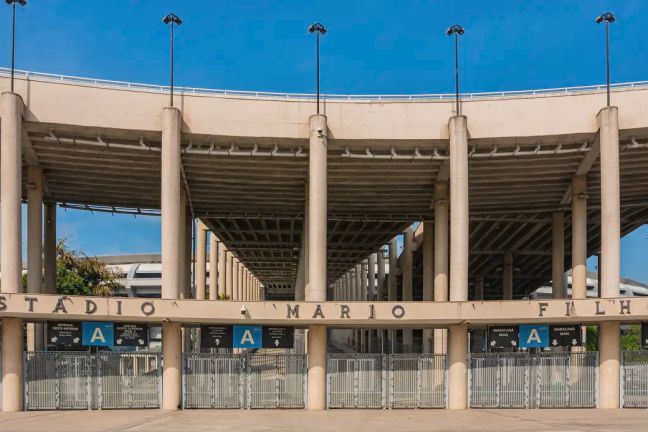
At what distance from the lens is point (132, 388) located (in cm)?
2822

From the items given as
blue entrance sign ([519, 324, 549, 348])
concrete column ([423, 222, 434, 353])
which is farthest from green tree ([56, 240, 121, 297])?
blue entrance sign ([519, 324, 549, 348])

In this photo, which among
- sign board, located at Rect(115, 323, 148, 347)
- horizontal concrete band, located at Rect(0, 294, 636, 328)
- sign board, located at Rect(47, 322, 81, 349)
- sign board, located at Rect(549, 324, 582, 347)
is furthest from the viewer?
sign board, located at Rect(549, 324, 582, 347)

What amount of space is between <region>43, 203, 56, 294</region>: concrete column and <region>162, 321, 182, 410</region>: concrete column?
1721cm

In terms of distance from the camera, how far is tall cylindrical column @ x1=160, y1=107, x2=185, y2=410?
2803 centimetres

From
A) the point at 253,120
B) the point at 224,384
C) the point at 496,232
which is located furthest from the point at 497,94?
the point at 496,232

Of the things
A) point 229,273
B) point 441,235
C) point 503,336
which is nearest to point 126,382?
point 503,336

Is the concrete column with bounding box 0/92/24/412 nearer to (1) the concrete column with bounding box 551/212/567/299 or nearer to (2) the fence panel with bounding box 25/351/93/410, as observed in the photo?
(2) the fence panel with bounding box 25/351/93/410

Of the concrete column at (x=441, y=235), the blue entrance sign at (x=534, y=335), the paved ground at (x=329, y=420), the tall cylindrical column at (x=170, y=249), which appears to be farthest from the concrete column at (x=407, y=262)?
the tall cylindrical column at (x=170, y=249)

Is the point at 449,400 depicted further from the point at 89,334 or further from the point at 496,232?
the point at 496,232

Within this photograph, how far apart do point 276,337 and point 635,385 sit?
16.3 m

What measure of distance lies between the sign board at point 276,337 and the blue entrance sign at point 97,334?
6.85m

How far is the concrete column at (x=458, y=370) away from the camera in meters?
A: 28.6

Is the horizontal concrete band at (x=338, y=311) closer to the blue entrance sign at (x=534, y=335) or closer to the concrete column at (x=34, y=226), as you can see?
the blue entrance sign at (x=534, y=335)

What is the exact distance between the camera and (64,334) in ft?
93.4
